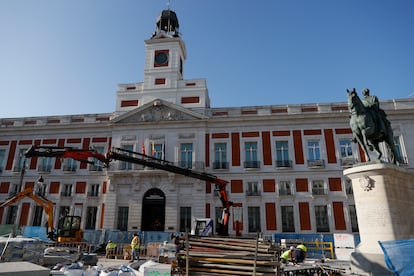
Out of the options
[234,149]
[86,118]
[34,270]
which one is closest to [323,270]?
[34,270]

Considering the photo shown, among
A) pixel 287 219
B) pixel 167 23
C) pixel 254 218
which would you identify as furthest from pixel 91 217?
pixel 167 23

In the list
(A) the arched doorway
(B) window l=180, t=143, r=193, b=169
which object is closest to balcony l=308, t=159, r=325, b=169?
(B) window l=180, t=143, r=193, b=169

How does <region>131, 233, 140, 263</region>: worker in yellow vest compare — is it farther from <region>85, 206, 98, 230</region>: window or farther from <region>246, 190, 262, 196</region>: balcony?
<region>246, 190, 262, 196</region>: balcony

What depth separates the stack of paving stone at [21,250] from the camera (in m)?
10.6

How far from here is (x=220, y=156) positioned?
94.8 feet

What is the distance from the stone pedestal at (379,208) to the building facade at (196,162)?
55.1 ft

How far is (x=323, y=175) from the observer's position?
2667 centimetres

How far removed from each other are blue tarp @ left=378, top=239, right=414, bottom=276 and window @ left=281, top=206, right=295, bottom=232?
18.9m

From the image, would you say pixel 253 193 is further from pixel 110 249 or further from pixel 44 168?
pixel 44 168

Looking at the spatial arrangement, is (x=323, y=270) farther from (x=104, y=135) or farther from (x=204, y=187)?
(x=104, y=135)

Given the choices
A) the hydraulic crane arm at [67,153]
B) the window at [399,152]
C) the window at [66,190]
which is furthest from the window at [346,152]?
the window at [66,190]

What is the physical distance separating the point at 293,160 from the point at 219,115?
29.2 feet

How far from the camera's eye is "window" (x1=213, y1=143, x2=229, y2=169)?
28.4m

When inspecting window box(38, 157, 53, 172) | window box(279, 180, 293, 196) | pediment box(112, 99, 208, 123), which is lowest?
window box(279, 180, 293, 196)
